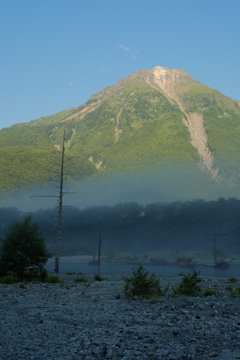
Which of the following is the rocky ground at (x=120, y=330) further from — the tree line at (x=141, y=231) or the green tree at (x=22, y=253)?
the tree line at (x=141, y=231)

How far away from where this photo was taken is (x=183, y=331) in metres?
8.40

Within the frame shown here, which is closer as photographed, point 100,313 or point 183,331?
point 183,331

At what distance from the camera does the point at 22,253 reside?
25.2 meters

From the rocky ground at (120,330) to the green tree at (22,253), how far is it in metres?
12.0

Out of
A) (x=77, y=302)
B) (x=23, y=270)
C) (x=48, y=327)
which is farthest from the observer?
(x=23, y=270)

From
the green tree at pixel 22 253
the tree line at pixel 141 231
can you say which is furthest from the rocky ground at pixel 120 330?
the tree line at pixel 141 231

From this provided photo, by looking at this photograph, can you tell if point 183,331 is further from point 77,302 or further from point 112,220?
point 112,220

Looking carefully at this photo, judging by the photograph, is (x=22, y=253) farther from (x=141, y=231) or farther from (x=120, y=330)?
(x=141, y=231)

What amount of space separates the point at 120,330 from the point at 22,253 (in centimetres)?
1766

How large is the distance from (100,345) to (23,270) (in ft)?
61.3

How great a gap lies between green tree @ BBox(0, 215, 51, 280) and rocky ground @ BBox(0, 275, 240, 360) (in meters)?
12.0

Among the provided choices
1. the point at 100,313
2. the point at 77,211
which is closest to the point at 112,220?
the point at 77,211

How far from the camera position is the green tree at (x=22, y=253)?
82.0ft

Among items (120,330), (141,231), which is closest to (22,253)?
(120,330)
